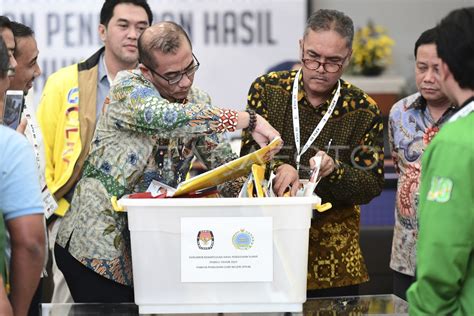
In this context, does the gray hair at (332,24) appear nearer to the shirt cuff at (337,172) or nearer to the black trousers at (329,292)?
the shirt cuff at (337,172)

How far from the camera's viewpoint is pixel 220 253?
92.7 inches

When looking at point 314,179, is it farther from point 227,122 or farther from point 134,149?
point 134,149

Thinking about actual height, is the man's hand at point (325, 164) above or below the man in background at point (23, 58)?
below

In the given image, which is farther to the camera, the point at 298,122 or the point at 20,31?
the point at 20,31

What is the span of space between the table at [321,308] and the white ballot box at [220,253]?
21 centimetres

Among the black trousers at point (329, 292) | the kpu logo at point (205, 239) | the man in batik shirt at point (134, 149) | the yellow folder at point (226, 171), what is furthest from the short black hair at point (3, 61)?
the black trousers at point (329, 292)

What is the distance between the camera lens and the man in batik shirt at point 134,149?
247cm

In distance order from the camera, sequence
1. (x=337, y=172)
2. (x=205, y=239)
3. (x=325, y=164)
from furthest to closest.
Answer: (x=337, y=172)
(x=325, y=164)
(x=205, y=239)

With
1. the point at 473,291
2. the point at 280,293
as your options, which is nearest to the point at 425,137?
the point at 280,293

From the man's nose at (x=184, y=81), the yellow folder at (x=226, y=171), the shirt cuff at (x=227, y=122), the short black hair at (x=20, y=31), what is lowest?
the yellow folder at (x=226, y=171)

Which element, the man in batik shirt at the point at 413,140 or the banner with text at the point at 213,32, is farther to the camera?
the banner with text at the point at 213,32

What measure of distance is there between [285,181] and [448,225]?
0.75m

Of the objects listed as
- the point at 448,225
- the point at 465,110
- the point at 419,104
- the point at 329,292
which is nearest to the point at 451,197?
the point at 448,225

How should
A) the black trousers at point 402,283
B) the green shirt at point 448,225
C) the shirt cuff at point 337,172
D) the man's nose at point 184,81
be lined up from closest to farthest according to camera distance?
the green shirt at point 448,225
the man's nose at point 184,81
the shirt cuff at point 337,172
the black trousers at point 402,283
